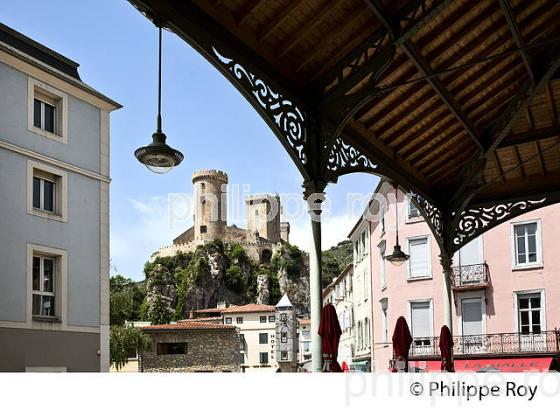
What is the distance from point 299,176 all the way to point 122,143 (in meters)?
51.0

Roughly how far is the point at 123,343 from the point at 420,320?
19601 mm

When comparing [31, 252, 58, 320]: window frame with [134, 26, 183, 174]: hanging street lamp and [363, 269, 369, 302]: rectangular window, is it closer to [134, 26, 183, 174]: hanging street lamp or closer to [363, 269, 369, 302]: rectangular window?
[134, 26, 183, 174]: hanging street lamp

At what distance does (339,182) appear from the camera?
22.1 feet

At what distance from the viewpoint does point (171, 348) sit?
139 feet

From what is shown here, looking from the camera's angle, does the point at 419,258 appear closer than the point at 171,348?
Yes

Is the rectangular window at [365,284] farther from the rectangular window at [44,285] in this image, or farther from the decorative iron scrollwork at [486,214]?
the decorative iron scrollwork at [486,214]

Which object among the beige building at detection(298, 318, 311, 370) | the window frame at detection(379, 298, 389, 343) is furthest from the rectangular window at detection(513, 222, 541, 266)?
the beige building at detection(298, 318, 311, 370)

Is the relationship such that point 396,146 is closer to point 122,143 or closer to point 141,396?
point 141,396

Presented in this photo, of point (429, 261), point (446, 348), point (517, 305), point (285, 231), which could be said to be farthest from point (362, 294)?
point (285, 231)

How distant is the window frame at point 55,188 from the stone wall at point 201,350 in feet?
73.4

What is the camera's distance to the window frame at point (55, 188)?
19.3 metres

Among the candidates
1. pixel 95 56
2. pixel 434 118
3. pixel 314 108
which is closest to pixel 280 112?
pixel 314 108

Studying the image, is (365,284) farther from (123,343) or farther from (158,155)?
(158,155)

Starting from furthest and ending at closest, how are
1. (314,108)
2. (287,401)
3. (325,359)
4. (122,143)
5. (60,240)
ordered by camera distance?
(122,143)
(60,240)
(314,108)
(325,359)
(287,401)
